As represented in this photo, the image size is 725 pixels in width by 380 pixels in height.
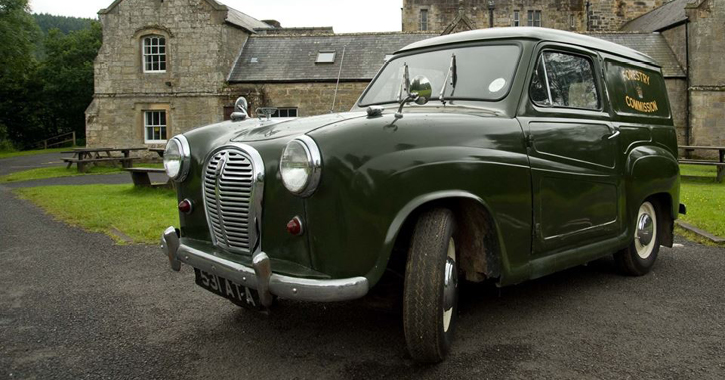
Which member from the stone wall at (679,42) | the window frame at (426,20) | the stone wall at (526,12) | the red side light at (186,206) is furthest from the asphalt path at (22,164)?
the stone wall at (679,42)

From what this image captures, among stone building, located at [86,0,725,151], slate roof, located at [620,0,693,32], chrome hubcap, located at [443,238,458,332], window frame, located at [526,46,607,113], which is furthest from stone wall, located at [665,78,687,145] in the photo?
chrome hubcap, located at [443,238,458,332]

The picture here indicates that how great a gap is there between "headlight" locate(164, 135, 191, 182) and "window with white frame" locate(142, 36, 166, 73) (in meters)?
22.0

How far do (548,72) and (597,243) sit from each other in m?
1.30

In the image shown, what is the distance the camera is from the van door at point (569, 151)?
137 inches

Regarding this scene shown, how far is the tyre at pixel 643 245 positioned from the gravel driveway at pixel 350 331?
110 mm

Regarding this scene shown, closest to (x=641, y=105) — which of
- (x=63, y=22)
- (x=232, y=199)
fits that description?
(x=232, y=199)

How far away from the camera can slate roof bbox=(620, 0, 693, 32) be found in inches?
970

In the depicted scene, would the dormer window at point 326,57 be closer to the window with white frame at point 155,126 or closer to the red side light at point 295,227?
the window with white frame at point 155,126

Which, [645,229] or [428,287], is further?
[645,229]

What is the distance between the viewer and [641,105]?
4.77 m

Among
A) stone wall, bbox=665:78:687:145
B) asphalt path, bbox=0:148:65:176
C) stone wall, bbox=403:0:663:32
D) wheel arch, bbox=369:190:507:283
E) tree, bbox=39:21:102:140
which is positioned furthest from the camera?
tree, bbox=39:21:102:140

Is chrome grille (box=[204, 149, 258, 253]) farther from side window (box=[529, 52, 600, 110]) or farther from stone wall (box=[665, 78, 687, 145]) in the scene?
stone wall (box=[665, 78, 687, 145])

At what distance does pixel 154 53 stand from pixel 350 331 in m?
23.1

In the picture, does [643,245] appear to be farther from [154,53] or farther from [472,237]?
[154,53]
